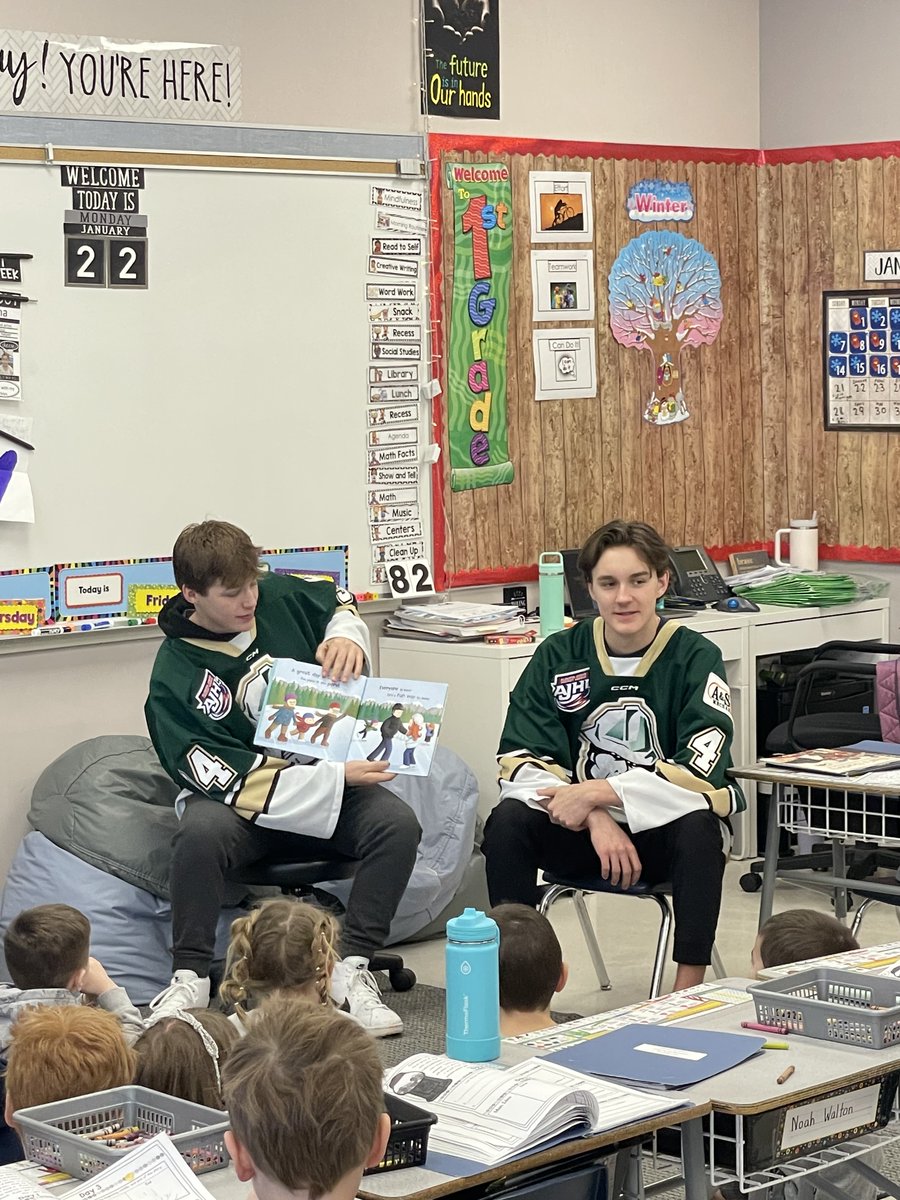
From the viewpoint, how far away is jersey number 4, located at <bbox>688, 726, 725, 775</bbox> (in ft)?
13.2

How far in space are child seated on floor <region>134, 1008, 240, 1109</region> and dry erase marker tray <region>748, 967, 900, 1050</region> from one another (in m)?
0.74

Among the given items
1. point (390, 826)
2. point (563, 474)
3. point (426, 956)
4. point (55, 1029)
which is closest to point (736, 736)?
point (563, 474)

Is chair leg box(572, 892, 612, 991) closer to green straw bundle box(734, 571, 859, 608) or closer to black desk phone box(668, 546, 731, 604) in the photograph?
black desk phone box(668, 546, 731, 604)

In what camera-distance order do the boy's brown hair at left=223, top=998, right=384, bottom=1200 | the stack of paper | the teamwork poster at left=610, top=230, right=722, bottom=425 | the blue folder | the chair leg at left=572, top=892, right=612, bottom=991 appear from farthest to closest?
1. the teamwork poster at left=610, top=230, right=722, bottom=425
2. the stack of paper
3. the chair leg at left=572, top=892, right=612, bottom=991
4. the blue folder
5. the boy's brown hair at left=223, top=998, right=384, bottom=1200

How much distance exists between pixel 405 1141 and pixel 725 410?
4988 millimetres

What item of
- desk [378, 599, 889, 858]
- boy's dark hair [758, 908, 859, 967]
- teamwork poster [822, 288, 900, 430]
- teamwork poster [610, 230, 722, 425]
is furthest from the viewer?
teamwork poster [822, 288, 900, 430]

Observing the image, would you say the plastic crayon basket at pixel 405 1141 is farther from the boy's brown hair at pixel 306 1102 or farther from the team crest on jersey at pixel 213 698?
the team crest on jersey at pixel 213 698

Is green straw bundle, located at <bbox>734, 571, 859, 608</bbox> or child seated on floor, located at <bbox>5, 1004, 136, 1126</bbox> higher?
green straw bundle, located at <bbox>734, 571, 859, 608</bbox>

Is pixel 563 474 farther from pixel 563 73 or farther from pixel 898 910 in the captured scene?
pixel 898 910

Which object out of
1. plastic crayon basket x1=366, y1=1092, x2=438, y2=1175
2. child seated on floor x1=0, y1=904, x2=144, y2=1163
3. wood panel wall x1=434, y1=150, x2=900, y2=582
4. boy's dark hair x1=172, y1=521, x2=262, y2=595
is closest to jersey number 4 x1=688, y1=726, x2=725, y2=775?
boy's dark hair x1=172, y1=521, x2=262, y2=595

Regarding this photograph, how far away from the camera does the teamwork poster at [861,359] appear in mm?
6453

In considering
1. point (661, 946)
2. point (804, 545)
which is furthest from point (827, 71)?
point (661, 946)

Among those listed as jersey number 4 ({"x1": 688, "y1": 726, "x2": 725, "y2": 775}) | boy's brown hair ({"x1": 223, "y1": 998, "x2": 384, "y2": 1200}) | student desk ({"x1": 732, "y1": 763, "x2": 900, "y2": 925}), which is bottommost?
student desk ({"x1": 732, "y1": 763, "x2": 900, "y2": 925})

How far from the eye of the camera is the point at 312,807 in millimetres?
4305
